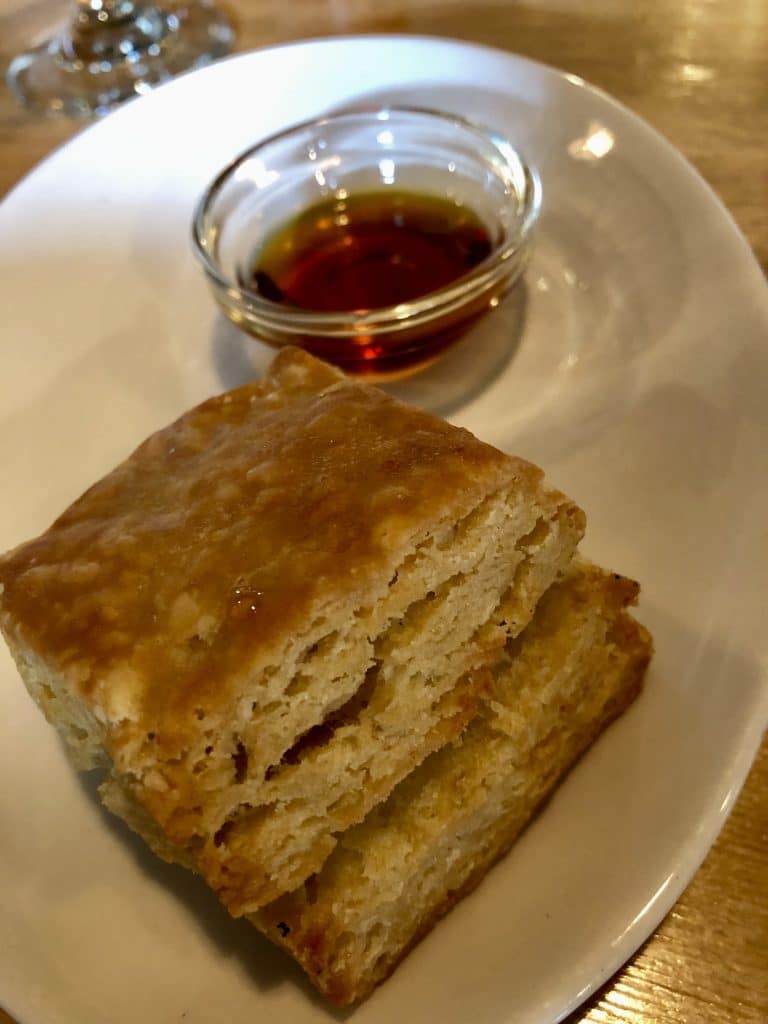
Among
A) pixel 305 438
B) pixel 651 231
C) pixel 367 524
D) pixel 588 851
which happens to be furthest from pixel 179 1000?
pixel 651 231

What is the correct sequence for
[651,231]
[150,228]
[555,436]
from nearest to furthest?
1. [555,436]
2. [651,231]
3. [150,228]

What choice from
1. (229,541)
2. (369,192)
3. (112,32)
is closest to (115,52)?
(112,32)

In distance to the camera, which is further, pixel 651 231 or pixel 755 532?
pixel 651 231

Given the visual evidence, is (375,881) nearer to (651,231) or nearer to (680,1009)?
(680,1009)

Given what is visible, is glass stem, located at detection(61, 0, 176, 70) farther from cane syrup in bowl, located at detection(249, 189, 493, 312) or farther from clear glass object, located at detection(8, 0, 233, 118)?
cane syrup in bowl, located at detection(249, 189, 493, 312)

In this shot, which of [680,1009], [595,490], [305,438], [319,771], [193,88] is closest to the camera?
[319,771]

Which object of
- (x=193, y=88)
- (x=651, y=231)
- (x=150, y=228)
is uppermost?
(x=193, y=88)

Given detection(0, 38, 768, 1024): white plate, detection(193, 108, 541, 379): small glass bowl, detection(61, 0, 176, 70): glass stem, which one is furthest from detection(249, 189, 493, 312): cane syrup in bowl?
detection(61, 0, 176, 70): glass stem

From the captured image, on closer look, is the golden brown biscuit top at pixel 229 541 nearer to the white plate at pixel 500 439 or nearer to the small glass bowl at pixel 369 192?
the white plate at pixel 500 439
